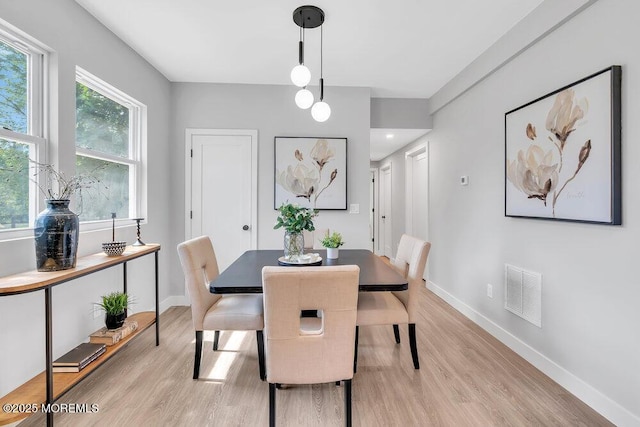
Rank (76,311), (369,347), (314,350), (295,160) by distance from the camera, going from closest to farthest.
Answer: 1. (314,350)
2. (76,311)
3. (369,347)
4. (295,160)

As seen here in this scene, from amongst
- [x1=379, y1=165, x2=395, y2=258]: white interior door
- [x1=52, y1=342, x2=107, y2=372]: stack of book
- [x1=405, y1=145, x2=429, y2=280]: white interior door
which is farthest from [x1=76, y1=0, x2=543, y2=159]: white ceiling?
[x1=379, y1=165, x2=395, y2=258]: white interior door

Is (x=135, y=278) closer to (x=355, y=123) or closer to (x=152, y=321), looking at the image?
(x=152, y=321)

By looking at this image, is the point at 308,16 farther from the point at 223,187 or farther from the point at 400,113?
the point at 400,113

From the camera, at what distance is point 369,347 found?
102 inches

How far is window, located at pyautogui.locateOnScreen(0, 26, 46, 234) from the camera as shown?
173 centimetres

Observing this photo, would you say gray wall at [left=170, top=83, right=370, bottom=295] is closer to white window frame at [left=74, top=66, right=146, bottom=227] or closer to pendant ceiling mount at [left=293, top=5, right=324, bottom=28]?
white window frame at [left=74, top=66, right=146, bottom=227]

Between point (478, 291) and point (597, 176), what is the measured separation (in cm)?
165

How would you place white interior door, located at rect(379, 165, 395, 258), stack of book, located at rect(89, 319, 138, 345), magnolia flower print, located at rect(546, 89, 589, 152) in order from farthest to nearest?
white interior door, located at rect(379, 165, 395, 258) → stack of book, located at rect(89, 319, 138, 345) → magnolia flower print, located at rect(546, 89, 589, 152)

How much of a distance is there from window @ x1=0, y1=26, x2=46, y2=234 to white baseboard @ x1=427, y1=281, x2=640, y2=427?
345cm

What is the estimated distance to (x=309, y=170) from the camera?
363 cm

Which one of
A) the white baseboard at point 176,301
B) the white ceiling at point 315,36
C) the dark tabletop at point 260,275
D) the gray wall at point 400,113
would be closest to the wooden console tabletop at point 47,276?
the dark tabletop at point 260,275

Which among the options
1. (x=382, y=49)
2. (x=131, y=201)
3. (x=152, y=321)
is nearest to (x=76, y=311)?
(x=152, y=321)

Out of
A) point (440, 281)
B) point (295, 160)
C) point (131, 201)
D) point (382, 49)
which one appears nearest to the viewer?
point (382, 49)

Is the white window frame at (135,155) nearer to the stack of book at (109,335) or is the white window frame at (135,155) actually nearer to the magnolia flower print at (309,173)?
the stack of book at (109,335)
